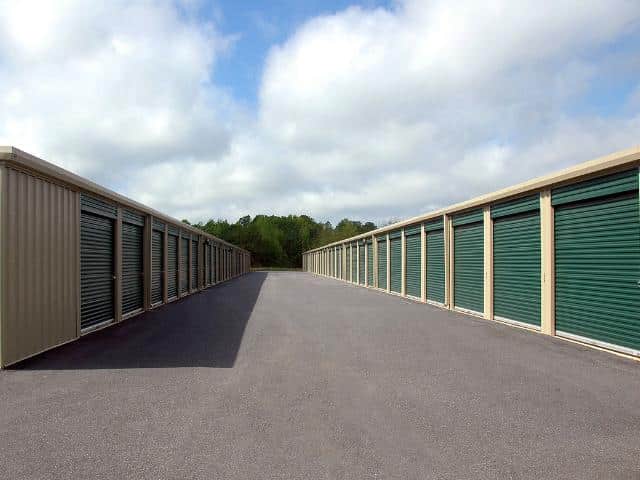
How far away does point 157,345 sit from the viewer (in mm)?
8234

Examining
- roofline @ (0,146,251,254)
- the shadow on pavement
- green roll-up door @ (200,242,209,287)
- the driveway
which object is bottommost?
the shadow on pavement

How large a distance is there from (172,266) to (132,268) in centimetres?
527

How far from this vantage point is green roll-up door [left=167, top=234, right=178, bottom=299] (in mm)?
17731

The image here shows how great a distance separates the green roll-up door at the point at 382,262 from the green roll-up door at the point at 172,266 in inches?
428

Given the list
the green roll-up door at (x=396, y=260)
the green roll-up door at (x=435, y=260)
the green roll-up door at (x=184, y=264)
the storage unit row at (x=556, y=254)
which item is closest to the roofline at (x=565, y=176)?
the storage unit row at (x=556, y=254)

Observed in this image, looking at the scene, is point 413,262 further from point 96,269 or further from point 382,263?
point 96,269

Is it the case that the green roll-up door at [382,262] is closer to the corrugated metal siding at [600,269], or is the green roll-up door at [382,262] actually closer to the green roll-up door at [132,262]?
the green roll-up door at [132,262]

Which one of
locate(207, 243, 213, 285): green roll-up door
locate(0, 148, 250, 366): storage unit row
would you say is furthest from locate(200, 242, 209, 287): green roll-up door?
locate(0, 148, 250, 366): storage unit row

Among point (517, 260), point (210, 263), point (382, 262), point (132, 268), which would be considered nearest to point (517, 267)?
point (517, 260)

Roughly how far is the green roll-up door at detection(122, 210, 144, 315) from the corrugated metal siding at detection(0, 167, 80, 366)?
3632 millimetres

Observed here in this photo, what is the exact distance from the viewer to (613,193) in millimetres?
7719

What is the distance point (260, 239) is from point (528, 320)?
7640cm

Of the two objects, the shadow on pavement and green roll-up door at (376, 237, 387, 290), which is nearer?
the shadow on pavement

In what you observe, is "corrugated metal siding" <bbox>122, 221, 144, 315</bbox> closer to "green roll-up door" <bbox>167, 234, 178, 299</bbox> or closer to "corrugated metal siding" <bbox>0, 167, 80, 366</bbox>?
"green roll-up door" <bbox>167, 234, 178, 299</bbox>
